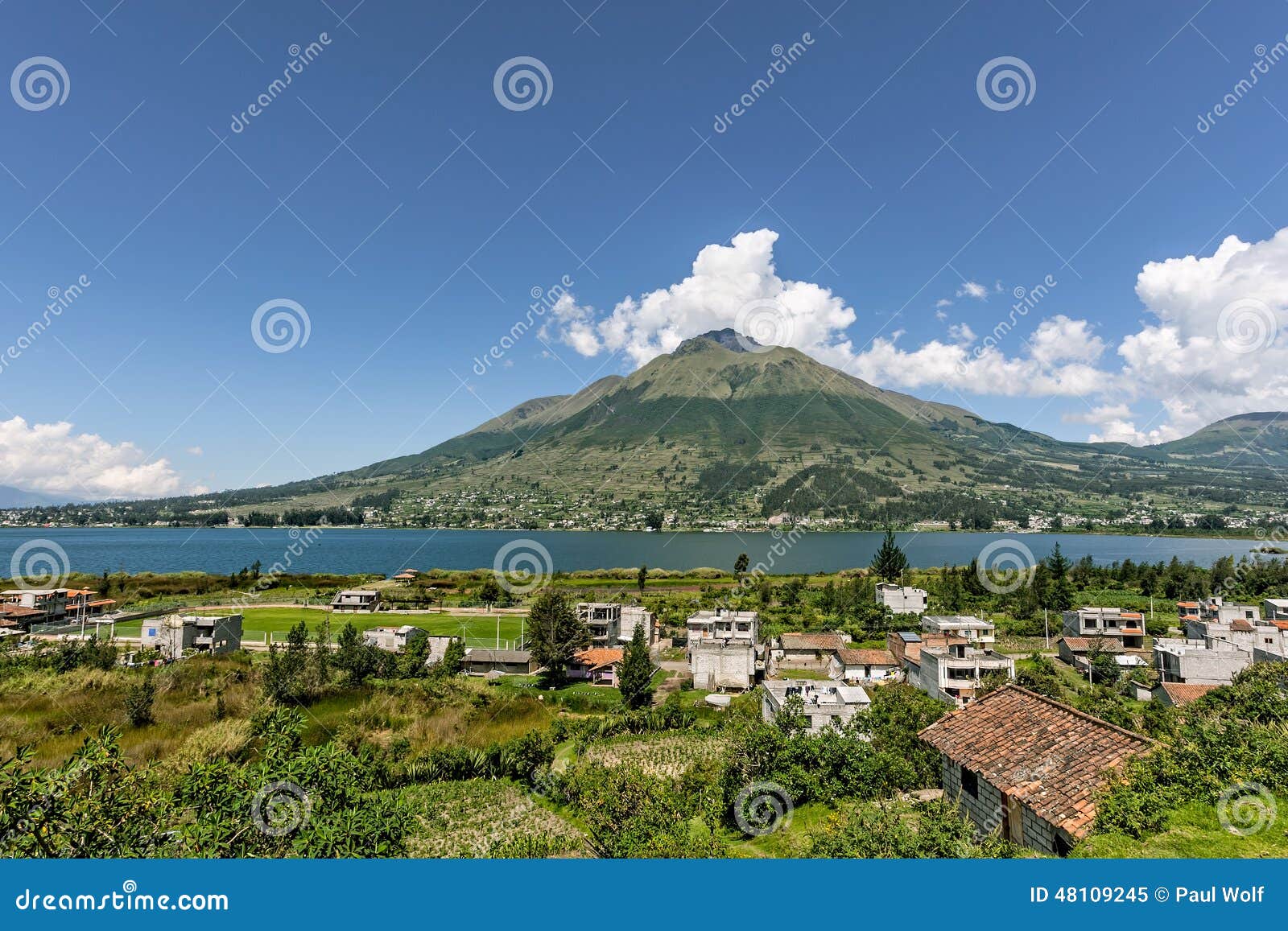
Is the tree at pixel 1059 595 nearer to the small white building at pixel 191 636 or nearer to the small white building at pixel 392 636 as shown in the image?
the small white building at pixel 392 636

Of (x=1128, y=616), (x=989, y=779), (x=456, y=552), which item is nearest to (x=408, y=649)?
(x=989, y=779)

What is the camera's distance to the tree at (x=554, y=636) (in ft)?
91.5

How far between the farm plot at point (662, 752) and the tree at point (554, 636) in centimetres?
859

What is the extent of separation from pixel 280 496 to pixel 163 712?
646 feet

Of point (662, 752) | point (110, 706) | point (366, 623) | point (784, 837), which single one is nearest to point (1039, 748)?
point (784, 837)

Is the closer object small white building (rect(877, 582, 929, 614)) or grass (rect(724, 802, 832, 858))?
grass (rect(724, 802, 832, 858))

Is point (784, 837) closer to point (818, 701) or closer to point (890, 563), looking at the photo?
point (818, 701)

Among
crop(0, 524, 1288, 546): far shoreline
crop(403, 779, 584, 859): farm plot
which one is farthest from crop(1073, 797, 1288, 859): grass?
crop(0, 524, 1288, 546): far shoreline

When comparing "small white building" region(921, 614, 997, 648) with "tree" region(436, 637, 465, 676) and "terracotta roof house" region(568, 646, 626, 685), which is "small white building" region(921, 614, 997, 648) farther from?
"tree" region(436, 637, 465, 676)

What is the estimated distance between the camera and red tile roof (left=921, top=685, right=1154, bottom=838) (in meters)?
6.54

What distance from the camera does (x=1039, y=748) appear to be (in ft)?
24.7

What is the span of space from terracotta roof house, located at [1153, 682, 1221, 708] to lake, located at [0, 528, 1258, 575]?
4590 cm

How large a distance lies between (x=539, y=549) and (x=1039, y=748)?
8681cm

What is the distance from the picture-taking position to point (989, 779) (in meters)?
7.27
